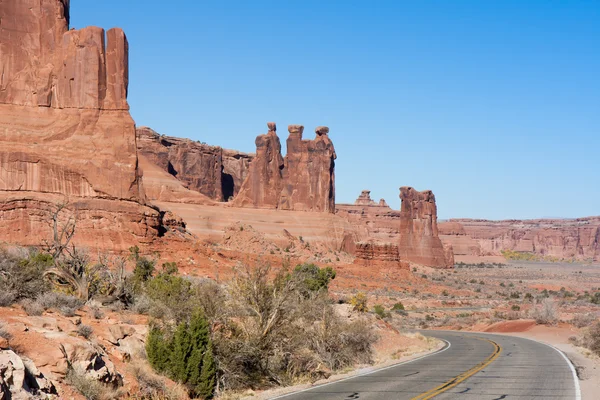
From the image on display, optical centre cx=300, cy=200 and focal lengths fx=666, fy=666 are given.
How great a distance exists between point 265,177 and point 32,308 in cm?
10224

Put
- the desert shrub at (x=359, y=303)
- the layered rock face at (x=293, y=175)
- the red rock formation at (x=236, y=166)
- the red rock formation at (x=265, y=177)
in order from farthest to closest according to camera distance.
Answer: the red rock formation at (x=236, y=166)
the layered rock face at (x=293, y=175)
the red rock formation at (x=265, y=177)
the desert shrub at (x=359, y=303)

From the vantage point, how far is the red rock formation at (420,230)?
125 m

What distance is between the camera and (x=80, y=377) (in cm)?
1223

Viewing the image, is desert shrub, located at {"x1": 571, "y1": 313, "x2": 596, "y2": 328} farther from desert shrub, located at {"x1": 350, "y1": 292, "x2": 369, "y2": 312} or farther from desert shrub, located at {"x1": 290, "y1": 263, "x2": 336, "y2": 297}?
desert shrub, located at {"x1": 290, "y1": 263, "x2": 336, "y2": 297}

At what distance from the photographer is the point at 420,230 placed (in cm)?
12669

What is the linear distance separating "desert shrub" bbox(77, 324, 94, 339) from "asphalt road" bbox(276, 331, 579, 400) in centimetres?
444

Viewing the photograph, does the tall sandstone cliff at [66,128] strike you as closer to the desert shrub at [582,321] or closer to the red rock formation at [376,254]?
the desert shrub at [582,321]

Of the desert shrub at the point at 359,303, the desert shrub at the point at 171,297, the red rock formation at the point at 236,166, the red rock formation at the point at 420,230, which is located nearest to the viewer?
the desert shrub at the point at 171,297

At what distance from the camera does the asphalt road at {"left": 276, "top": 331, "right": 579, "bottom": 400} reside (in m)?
14.5

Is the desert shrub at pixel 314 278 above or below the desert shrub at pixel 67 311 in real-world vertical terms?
below

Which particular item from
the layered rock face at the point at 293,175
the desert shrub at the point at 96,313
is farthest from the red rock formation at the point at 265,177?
the desert shrub at the point at 96,313

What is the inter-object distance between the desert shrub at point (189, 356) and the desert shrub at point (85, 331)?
61.3 inches

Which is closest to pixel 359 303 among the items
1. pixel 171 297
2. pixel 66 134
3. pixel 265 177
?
pixel 171 297

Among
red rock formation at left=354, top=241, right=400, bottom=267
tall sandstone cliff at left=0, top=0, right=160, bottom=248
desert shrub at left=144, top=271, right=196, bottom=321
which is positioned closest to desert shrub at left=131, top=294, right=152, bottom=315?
desert shrub at left=144, top=271, right=196, bottom=321
